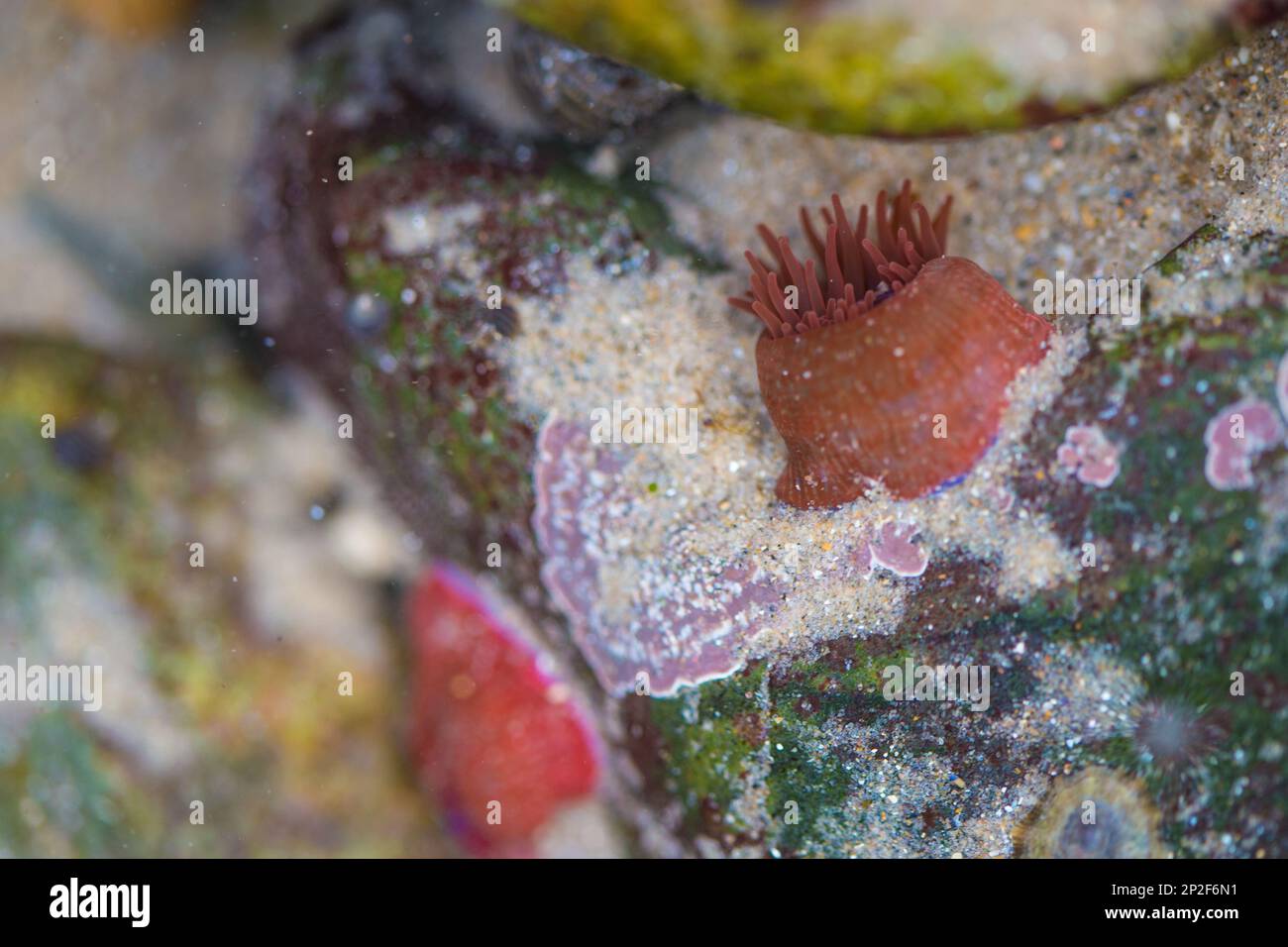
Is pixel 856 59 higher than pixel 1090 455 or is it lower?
higher

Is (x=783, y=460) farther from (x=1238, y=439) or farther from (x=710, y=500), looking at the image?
(x=1238, y=439)

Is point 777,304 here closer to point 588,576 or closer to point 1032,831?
point 588,576

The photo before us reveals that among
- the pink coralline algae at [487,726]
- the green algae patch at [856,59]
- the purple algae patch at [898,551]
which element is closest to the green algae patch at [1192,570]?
the purple algae patch at [898,551]

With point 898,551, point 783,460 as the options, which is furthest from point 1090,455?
point 783,460

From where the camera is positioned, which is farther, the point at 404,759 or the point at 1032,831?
the point at 404,759

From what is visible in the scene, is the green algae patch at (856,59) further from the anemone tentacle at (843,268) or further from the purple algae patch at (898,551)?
the purple algae patch at (898,551)

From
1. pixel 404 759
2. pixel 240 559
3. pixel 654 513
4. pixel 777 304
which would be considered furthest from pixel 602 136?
pixel 404 759
